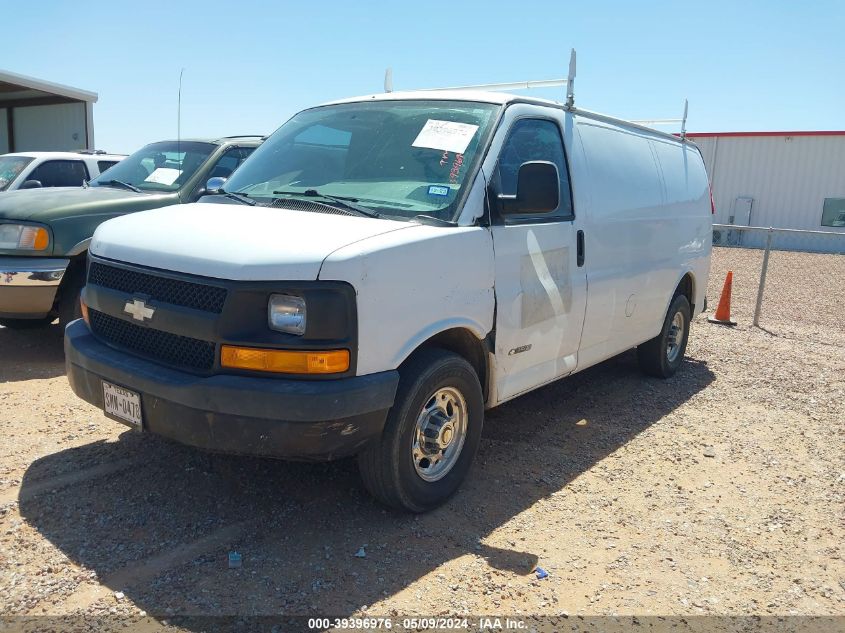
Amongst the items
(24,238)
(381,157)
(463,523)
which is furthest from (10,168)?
(463,523)

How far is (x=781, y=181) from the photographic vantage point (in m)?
25.4

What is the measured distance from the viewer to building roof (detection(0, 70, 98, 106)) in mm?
17438

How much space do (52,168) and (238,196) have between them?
6.79m

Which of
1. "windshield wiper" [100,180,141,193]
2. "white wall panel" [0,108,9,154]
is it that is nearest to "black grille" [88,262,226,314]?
"windshield wiper" [100,180,141,193]

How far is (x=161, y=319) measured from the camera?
135 inches

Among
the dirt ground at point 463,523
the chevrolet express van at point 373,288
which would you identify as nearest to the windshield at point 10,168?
the dirt ground at point 463,523

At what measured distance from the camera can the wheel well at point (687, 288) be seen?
693cm

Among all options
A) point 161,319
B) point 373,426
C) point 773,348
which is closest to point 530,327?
point 373,426

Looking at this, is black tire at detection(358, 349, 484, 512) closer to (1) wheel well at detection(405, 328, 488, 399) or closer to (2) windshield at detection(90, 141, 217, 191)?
(1) wheel well at detection(405, 328, 488, 399)

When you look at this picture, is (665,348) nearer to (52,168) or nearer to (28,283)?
(28,283)

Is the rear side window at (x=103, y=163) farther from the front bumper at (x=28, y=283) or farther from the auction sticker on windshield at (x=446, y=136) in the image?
the auction sticker on windshield at (x=446, y=136)

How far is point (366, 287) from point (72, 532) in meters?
1.88

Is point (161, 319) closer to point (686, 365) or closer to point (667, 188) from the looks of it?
point (667, 188)

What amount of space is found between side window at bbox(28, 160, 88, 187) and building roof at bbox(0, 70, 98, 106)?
9.29 metres
